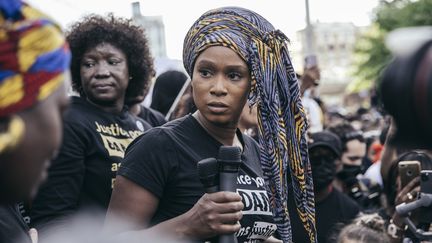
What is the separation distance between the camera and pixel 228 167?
96.5 inches

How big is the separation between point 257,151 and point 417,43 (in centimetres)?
203

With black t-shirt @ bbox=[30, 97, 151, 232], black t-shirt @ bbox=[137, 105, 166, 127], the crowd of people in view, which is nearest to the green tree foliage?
black t-shirt @ bbox=[137, 105, 166, 127]

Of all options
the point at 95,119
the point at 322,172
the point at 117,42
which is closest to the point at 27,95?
the point at 95,119

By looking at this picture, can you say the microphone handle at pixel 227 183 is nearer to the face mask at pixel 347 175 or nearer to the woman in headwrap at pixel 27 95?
the woman in headwrap at pixel 27 95

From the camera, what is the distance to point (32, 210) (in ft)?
11.2

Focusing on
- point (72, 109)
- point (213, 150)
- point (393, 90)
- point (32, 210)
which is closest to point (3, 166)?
point (393, 90)

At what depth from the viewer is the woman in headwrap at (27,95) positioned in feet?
4.75

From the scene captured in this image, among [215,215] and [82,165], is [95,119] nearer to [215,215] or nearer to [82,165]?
[82,165]

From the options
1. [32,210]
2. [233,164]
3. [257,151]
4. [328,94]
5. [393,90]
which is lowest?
[328,94]

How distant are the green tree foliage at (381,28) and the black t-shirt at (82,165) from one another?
1286 inches

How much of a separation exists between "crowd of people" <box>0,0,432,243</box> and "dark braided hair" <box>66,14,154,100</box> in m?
0.01

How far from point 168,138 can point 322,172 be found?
248cm

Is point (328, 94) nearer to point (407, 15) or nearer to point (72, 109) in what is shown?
point (407, 15)

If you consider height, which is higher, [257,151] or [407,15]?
[257,151]
